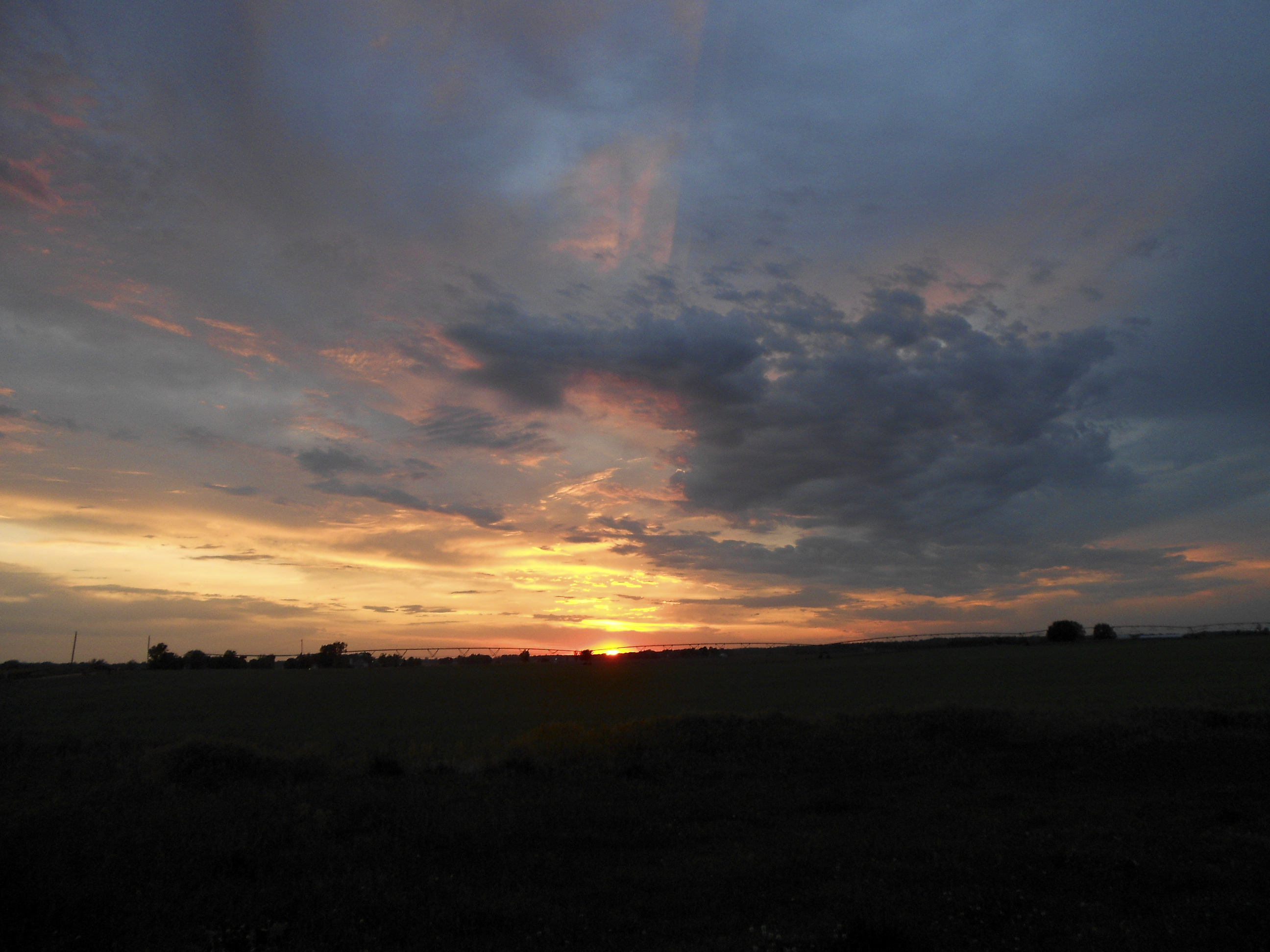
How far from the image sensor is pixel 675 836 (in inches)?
514

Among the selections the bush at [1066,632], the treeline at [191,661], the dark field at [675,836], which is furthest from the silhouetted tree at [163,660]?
the bush at [1066,632]

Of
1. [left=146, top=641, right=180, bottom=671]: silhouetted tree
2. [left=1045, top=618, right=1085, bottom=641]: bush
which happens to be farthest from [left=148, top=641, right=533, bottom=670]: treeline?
[left=1045, top=618, right=1085, bottom=641]: bush

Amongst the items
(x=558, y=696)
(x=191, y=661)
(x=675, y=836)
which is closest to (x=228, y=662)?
(x=191, y=661)

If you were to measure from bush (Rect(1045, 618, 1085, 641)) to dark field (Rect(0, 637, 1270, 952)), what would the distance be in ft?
460

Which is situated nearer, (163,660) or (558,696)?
(558,696)

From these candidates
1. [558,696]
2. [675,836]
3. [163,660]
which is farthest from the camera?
[163,660]

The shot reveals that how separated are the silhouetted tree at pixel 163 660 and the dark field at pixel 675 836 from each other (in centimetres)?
12219

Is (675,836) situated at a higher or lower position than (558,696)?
lower

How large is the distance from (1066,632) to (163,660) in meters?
178

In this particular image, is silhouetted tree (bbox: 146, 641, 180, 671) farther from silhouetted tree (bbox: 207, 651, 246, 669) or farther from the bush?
the bush

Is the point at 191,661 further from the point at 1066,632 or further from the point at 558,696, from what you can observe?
the point at 1066,632

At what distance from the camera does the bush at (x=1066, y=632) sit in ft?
497

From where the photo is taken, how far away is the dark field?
831 cm

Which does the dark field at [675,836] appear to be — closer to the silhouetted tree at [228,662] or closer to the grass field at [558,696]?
the grass field at [558,696]
